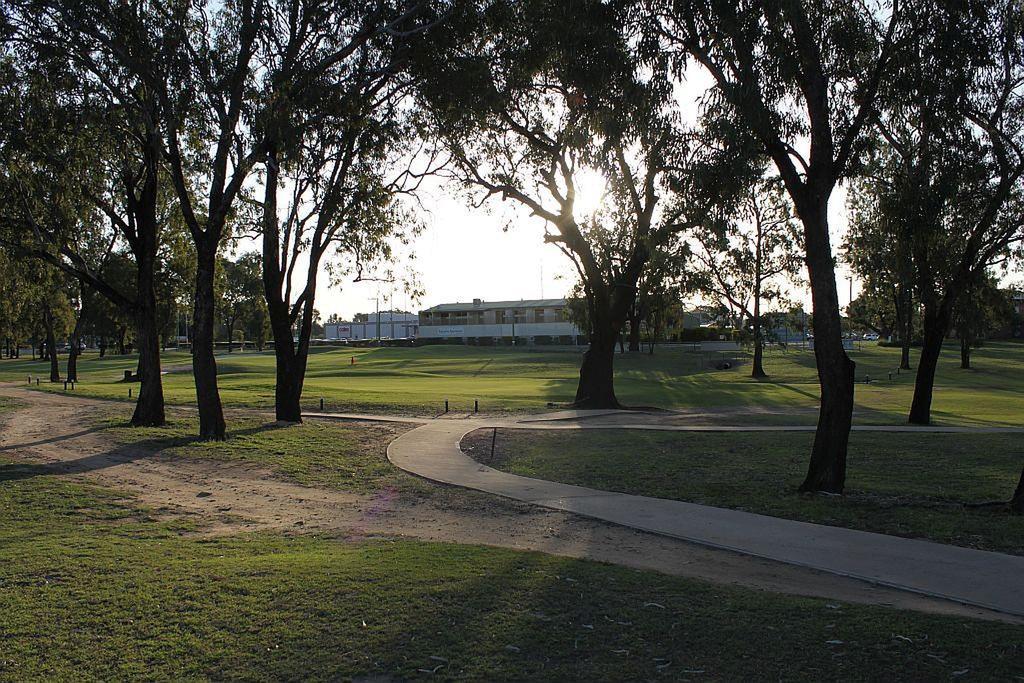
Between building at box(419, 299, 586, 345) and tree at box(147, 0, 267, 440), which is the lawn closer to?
tree at box(147, 0, 267, 440)

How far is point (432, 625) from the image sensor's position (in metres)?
5.98

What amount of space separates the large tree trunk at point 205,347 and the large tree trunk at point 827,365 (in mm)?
12511

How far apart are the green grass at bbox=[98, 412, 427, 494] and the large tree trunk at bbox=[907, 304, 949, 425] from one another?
14196 mm

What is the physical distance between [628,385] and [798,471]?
95.2ft

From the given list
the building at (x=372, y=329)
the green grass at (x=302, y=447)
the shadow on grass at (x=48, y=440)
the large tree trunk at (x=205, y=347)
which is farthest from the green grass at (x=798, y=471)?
the building at (x=372, y=329)

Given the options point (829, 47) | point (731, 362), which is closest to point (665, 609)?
point (829, 47)

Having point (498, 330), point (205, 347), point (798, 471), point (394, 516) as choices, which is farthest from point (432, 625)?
point (498, 330)

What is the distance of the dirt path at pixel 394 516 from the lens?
7820 millimetres

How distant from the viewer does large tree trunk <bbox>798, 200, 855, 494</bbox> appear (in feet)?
39.3

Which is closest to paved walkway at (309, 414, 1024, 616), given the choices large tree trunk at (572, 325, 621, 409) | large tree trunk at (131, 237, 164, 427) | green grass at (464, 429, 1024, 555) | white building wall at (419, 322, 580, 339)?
green grass at (464, 429, 1024, 555)

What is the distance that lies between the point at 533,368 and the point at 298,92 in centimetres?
4409

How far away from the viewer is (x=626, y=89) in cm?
1215

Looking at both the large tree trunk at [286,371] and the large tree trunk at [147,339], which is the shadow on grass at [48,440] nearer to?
the large tree trunk at [147,339]

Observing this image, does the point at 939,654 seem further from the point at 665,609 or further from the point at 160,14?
the point at 160,14
